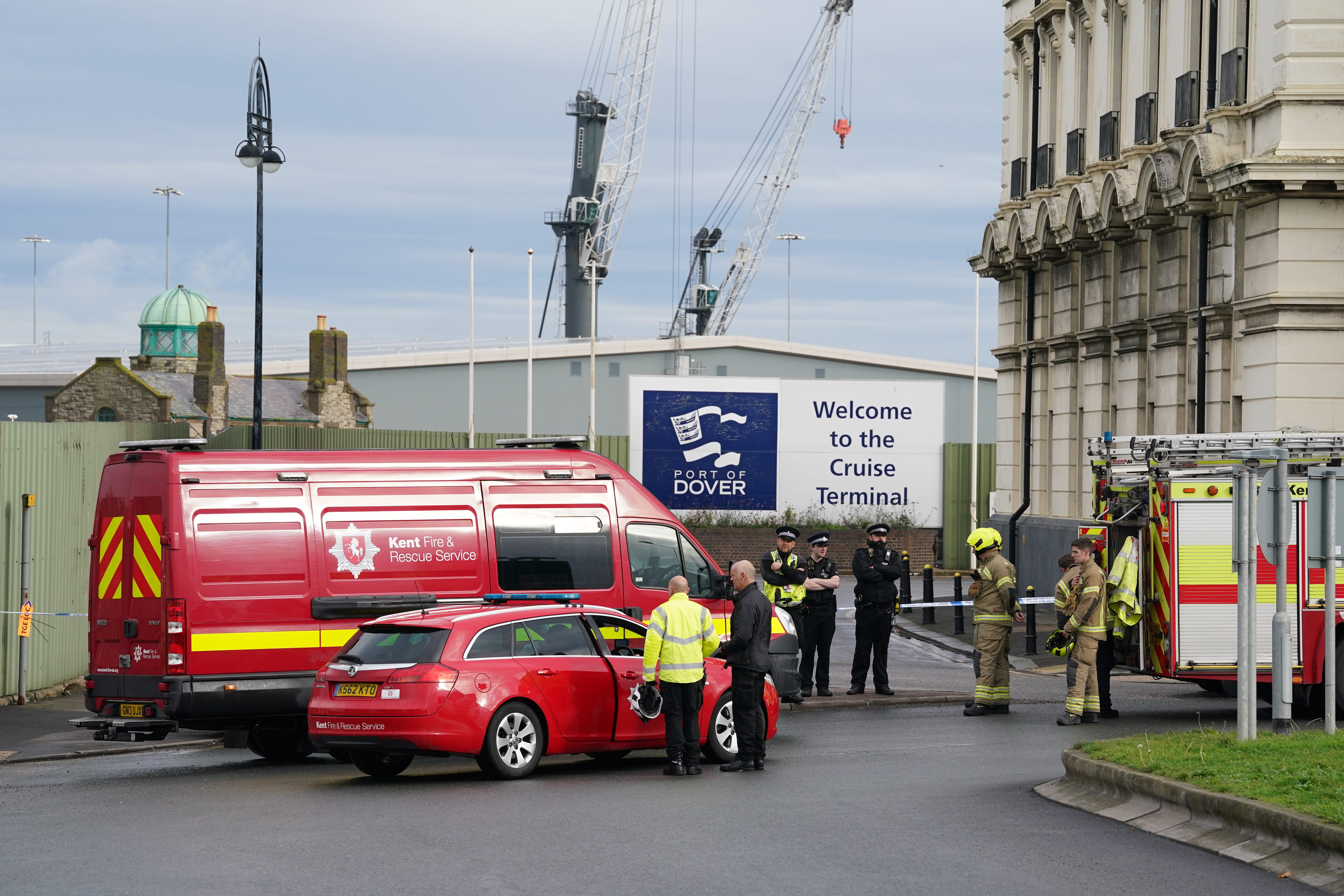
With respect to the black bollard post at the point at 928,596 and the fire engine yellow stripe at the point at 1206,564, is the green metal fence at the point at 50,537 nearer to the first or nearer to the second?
the fire engine yellow stripe at the point at 1206,564

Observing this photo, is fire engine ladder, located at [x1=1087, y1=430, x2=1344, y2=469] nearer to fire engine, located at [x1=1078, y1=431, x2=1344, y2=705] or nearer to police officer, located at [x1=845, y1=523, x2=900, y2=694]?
fire engine, located at [x1=1078, y1=431, x2=1344, y2=705]

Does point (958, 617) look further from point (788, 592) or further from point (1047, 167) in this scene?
point (788, 592)

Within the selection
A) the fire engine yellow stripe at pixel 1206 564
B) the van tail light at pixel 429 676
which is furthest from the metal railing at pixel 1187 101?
the van tail light at pixel 429 676

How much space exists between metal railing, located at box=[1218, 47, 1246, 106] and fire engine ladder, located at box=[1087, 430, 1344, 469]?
8.94 m

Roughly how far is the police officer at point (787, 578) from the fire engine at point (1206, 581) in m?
3.24

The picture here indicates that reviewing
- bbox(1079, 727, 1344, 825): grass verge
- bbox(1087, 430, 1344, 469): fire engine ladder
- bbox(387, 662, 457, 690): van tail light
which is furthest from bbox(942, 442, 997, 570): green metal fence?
bbox(387, 662, 457, 690): van tail light

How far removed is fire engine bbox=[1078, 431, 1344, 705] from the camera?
51.9ft

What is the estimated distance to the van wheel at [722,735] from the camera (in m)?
13.8

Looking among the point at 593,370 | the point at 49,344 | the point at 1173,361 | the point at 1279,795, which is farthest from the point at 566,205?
the point at 1279,795

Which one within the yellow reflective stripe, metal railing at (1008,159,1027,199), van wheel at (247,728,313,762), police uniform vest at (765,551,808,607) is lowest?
van wheel at (247,728,313,762)

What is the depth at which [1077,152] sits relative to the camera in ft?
107

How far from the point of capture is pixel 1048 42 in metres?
34.7

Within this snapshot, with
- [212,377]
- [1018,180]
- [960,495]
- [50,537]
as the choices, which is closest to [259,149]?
[50,537]

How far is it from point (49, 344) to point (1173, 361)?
74243 mm
